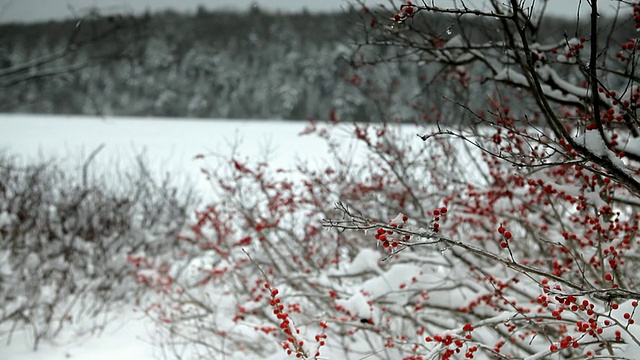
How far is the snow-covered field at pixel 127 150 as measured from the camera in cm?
549

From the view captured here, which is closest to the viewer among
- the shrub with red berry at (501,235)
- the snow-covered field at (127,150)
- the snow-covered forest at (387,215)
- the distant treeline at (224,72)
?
the shrub with red berry at (501,235)

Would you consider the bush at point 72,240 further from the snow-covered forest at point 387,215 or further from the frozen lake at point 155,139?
the frozen lake at point 155,139

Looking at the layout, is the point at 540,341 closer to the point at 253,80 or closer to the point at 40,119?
the point at 40,119

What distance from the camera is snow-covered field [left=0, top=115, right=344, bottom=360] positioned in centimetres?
549

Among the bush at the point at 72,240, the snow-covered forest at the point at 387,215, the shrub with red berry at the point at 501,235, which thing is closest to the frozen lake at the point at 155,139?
the snow-covered forest at the point at 387,215

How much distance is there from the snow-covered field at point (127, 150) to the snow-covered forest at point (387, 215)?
6.7 inches

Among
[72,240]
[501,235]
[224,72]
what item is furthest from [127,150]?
[224,72]

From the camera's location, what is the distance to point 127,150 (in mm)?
15438

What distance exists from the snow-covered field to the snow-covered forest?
0.56ft

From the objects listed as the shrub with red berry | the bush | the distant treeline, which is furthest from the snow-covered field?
the distant treeline

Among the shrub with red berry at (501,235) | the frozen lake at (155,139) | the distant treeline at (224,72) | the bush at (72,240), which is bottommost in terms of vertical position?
the bush at (72,240)

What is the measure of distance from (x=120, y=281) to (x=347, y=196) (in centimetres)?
401

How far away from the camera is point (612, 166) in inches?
59.1

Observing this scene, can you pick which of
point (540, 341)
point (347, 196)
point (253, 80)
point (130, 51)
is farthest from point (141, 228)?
point (253, 80)
